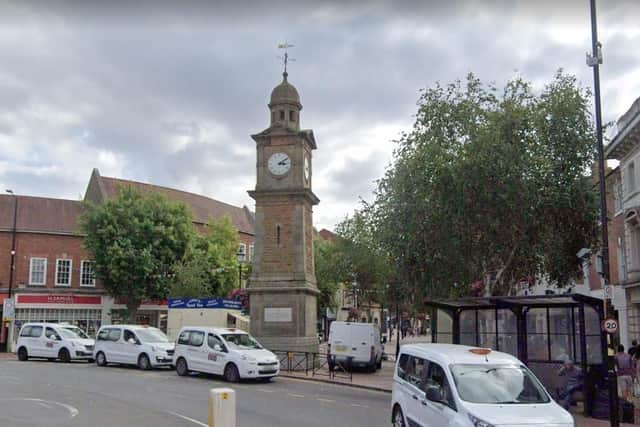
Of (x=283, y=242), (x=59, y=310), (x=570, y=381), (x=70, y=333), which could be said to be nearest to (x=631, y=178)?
(x=570, y=381)

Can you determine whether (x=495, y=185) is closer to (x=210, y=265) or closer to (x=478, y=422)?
(x=478, y=422)

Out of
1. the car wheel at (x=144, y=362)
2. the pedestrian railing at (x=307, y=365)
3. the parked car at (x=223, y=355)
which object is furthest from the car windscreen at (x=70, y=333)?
the pedestrian railing at (x=307, y=365)

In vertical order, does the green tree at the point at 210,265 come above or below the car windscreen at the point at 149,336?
above

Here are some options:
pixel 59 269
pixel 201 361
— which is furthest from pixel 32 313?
pixel 201 361

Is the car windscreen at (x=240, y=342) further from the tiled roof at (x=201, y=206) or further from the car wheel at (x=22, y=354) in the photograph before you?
the tiled roof at (x=201, y=206)

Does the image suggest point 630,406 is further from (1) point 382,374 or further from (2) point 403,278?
(1) point 382,374

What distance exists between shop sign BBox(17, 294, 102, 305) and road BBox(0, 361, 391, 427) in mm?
21061

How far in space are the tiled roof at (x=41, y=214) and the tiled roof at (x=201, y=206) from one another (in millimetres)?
4738

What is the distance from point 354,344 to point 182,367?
727 cm

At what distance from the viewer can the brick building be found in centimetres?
4172

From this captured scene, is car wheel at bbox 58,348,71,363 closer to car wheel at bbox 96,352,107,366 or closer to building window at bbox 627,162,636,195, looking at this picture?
car wheel at bbox 96,352,107,366

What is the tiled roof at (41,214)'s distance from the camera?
43.0 meters

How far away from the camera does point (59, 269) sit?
1726 inches

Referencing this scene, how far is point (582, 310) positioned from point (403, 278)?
8.19 meters
